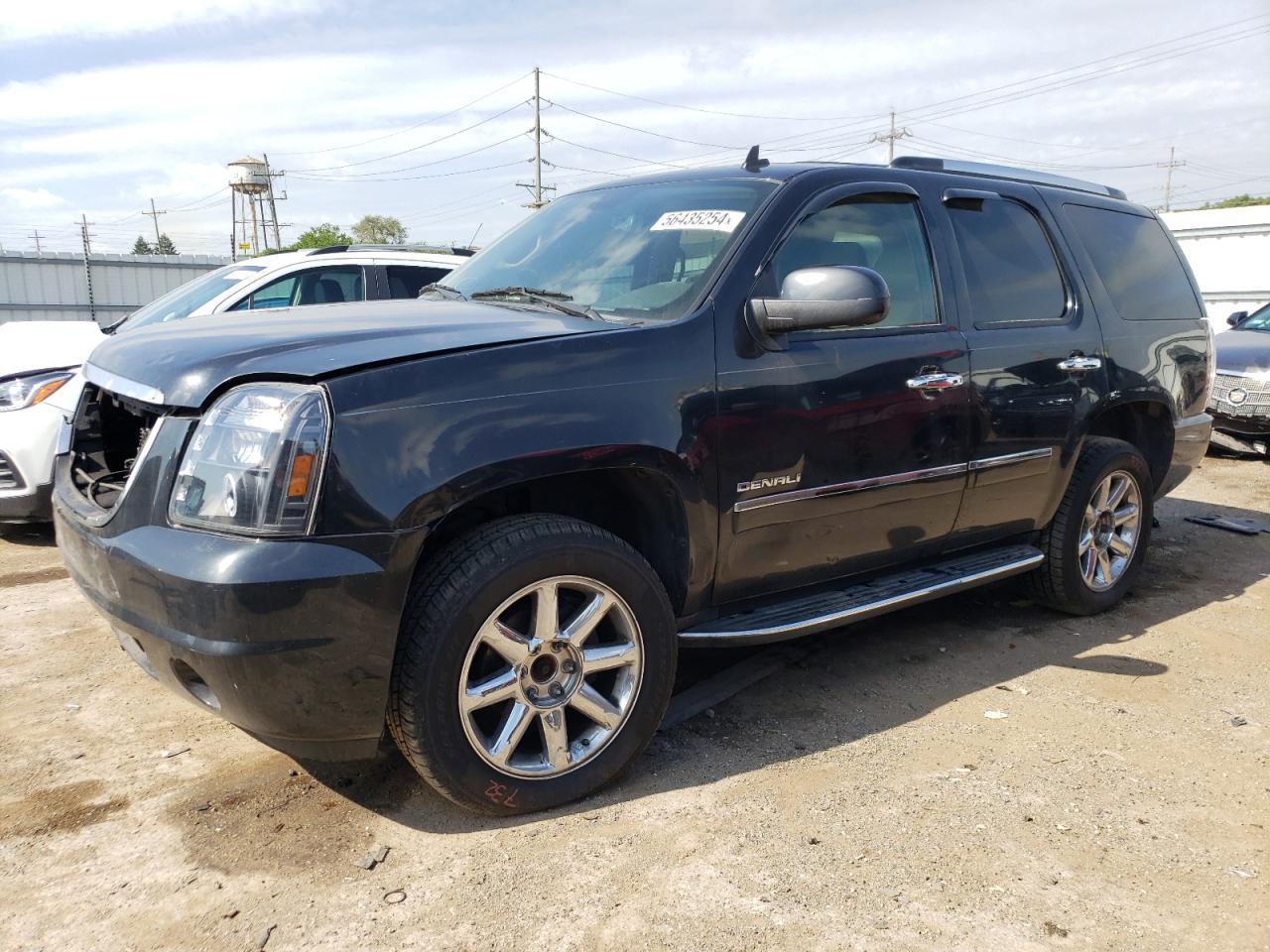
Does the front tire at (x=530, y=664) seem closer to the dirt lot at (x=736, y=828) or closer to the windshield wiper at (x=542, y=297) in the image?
the dirt lot at (x=736, y=828)

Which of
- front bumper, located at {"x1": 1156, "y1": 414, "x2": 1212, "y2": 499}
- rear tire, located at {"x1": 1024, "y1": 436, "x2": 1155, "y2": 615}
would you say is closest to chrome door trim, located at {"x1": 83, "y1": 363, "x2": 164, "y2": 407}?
rear tire, located at {"x1": 1024, "y1": 436, "x2": 1155, "y2": 615}

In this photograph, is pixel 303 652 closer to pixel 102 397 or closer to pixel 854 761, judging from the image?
pixel 102 397

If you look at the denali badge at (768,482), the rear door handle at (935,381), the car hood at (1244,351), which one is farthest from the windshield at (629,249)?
the car hood at (1244,351)

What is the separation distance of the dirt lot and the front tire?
15 cm

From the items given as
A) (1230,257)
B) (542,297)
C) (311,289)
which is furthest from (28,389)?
(1230,257)

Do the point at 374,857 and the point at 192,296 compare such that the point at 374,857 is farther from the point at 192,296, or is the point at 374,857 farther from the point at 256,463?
the point at 192,296

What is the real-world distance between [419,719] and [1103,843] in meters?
1.88

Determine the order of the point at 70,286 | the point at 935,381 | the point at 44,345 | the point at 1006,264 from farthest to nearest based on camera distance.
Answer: the point at 70,286
the point at 44,345
the point at 1006,264
the point at 935,381

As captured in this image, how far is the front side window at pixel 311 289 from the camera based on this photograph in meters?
6.58

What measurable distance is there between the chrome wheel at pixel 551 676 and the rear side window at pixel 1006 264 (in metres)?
1.99

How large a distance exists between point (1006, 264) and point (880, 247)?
75cm

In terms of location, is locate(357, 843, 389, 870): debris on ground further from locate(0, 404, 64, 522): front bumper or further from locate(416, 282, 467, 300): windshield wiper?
locate(0, 404, 64, 522): front bumper

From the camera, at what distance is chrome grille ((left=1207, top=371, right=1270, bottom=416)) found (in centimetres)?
877

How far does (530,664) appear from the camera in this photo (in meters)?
2.81
